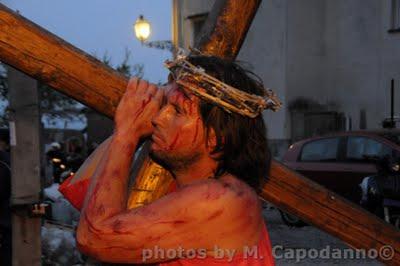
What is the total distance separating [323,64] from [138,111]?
17271 mm

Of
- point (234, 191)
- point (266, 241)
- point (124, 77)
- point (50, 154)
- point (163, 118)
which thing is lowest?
point (50, 154)

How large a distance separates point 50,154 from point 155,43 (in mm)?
4837

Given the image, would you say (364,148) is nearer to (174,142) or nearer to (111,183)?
(174,142)

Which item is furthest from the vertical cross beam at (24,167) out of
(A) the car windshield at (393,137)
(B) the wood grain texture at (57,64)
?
(A) the car windshield at (393,137)

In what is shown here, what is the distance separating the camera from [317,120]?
17953mm

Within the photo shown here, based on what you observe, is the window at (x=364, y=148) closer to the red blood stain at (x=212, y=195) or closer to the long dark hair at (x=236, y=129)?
the long dark hair at (x=236, y=129)

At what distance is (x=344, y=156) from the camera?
9.59 metres

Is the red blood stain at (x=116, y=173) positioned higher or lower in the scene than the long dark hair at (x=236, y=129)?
lower

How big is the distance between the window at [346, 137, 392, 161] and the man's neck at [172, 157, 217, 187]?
733 cm

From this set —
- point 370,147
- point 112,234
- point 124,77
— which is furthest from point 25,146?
point 370,147

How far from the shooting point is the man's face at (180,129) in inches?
62.1

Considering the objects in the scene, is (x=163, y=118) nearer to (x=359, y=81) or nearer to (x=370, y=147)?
(x=370, y=147)

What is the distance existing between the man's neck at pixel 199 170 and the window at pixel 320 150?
8.40m

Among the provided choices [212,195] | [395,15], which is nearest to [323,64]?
[395,15]
